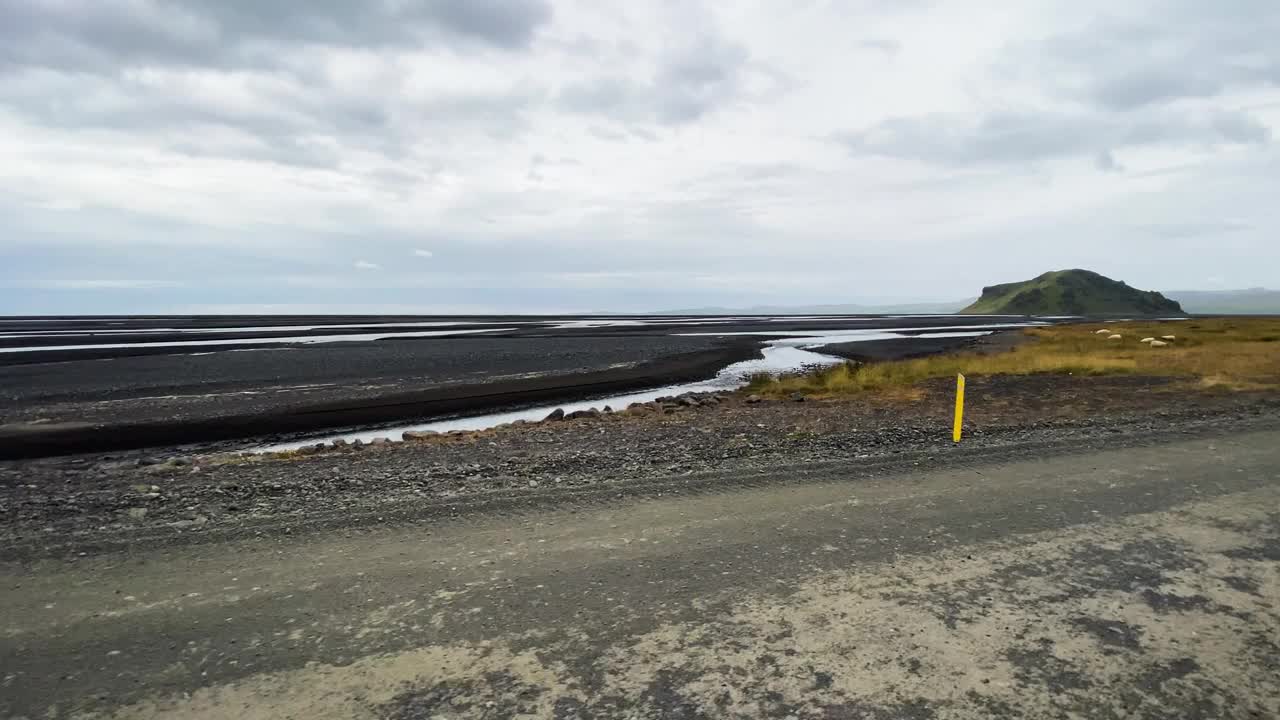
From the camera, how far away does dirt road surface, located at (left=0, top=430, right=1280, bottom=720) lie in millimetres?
3721

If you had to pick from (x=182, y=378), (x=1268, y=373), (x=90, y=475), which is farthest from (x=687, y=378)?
(x=182, y=378)

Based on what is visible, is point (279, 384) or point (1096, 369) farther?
point (279, 384)

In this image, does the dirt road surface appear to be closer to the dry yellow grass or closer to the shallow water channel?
the shallow water channel

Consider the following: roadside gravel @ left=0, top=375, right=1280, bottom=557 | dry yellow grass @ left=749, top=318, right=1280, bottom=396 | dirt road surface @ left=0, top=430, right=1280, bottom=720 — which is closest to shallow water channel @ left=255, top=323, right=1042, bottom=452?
roadside gravel @ left=0, top=375, right=1280, bottom=557

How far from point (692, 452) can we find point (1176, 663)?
826 centimetres

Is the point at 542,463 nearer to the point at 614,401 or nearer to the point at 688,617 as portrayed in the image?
the point at 688,617

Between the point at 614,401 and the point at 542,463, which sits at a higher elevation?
the point at 542,463

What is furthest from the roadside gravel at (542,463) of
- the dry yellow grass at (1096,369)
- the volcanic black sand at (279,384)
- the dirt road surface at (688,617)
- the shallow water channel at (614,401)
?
the dry yellow grass at (1096,369)

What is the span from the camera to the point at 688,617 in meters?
4.68

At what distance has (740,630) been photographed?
448 centimetres

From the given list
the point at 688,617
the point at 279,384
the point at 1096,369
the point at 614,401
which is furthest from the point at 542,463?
the point at 279,384

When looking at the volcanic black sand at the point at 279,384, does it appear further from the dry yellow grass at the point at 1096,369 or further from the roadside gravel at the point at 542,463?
the dry yellow grass at the point at 1096,369

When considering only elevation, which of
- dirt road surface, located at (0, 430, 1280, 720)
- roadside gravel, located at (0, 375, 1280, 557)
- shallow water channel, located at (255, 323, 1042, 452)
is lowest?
shallow water channel, located at (255, 323, 1042, 452)

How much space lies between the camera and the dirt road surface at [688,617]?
3.72 m
